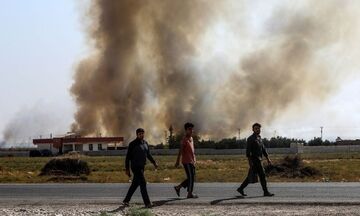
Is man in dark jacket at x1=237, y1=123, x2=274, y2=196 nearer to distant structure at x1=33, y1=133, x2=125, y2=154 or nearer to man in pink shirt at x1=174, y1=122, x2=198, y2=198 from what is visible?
man in pink shirt at x1=174, y1=122, x2=198, y2=198

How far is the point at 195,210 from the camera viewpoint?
1490cm

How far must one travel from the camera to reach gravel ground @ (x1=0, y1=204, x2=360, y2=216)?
14.1 metres

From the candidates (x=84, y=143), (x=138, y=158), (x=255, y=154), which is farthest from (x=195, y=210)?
(x=84, y=143)

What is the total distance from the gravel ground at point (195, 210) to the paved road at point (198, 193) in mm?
772

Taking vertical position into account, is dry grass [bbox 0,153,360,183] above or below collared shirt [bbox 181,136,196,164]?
below

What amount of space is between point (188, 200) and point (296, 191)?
3747 mm

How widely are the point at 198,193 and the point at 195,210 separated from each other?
394cm

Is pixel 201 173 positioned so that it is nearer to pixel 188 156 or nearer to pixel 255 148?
pixel 255 148

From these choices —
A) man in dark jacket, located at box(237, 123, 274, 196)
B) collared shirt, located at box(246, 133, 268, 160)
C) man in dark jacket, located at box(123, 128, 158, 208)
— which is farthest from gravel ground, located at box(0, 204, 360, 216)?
collared shirt, located at box(246, 133, 268, 160)

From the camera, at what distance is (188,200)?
16.8 m

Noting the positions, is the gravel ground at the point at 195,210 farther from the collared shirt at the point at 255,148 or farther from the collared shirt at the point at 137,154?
the collared shirt at the point at 255,148

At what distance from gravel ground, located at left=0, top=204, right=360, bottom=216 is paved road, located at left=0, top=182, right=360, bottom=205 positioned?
772 millimetres

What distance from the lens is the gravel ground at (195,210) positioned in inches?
555

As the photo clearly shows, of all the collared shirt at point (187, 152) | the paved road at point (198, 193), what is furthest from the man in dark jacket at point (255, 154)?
the collared shirt at point (187, 152)
